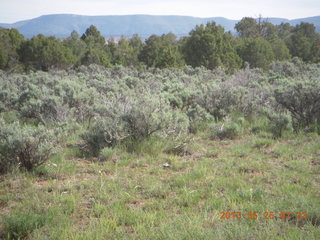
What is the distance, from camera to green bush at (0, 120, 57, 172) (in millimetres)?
4914

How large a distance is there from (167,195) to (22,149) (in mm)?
2465

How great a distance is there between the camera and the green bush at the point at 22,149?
491 centimetres

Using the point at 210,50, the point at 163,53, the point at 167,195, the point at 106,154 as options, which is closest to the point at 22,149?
Answer: the point at 106,154

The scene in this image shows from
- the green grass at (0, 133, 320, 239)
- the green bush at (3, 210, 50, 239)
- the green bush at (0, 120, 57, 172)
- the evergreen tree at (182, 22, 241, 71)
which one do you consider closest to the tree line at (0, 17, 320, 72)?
the evergreen tree at (182, 22, 241, 71)

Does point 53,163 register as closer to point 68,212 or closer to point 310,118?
point 68,212

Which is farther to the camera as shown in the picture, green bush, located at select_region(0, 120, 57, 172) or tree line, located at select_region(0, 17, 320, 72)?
tree line, located at select_region(0, 17, 320, 72)

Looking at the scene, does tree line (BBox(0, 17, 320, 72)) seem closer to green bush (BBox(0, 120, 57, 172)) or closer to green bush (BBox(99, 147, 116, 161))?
green bush (BBox(99, 147, 116, 161))

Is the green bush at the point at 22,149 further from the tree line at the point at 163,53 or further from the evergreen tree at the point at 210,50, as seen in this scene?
the evergreen tree at the point at 210,50

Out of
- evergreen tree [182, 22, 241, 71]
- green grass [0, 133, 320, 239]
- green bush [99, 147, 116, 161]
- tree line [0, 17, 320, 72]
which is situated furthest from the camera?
tree line [0, 17, 320, 72]

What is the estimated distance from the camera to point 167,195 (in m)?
4.16

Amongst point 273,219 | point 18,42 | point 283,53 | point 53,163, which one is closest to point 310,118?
point 273,219

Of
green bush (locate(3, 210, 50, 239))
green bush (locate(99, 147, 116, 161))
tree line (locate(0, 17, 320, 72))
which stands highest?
tree line (locate(0, 17, 320, 72))

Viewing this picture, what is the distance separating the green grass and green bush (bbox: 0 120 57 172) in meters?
0.23

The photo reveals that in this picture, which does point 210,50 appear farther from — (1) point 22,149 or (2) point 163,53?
(1) point 22,149
